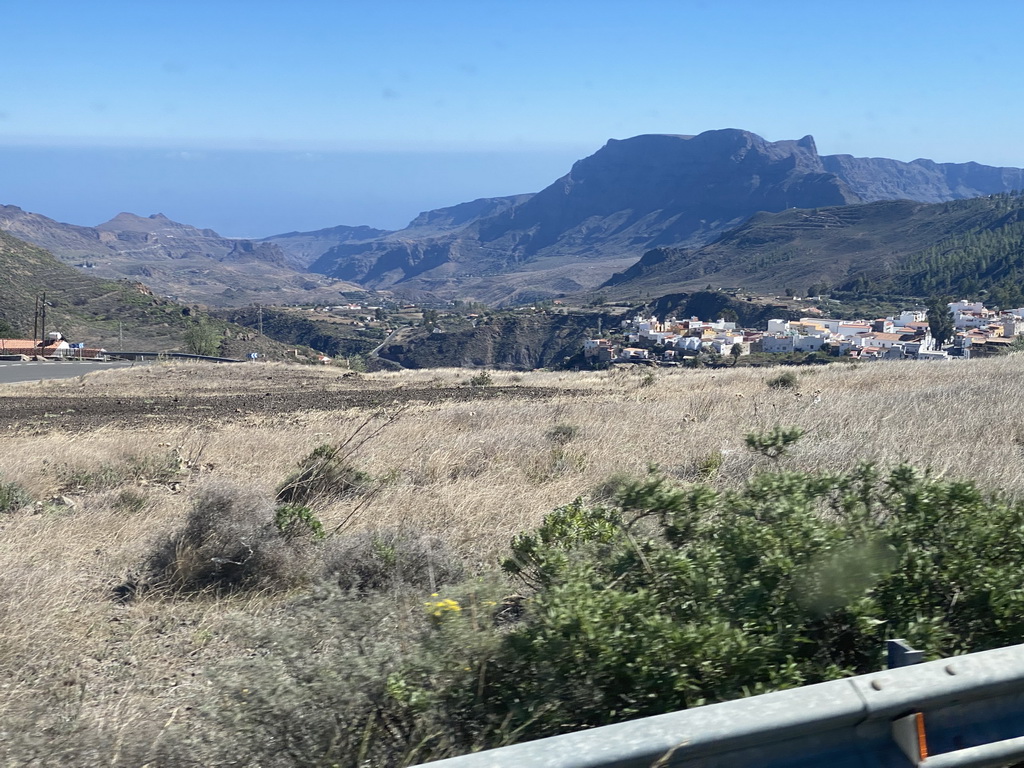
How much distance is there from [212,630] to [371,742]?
1.62 meters

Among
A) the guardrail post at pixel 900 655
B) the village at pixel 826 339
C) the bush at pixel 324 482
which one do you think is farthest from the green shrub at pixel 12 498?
the village at pixel 826 339

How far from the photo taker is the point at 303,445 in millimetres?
9211

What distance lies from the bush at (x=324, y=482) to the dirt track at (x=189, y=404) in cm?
757

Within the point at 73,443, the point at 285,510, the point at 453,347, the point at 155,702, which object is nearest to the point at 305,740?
the point at 155,702

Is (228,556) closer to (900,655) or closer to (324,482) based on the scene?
(324,482)

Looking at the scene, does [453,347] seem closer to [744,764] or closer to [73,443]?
[73,443]

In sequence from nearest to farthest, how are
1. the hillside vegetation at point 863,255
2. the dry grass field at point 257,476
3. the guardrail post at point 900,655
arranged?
the guardrail post at point 900,655, the dry grass field at point 257,476, the hillside vegetation at point 863,255

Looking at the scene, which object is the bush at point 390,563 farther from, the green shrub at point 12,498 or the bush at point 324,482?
the green shrub at point 12,498

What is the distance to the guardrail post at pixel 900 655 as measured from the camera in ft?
7.99

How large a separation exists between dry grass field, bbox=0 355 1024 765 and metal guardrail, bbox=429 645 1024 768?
126cm

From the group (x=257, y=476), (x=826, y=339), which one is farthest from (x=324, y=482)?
(x=826, y=339)

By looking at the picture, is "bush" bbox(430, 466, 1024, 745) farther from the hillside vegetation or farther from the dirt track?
the hillside vegetation

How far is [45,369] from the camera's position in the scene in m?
33.2

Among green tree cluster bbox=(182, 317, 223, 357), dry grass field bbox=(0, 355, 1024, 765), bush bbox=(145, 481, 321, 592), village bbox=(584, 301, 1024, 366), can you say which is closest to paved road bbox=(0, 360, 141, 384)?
green tree cluster bbox=(182, 317, 223, 357)
